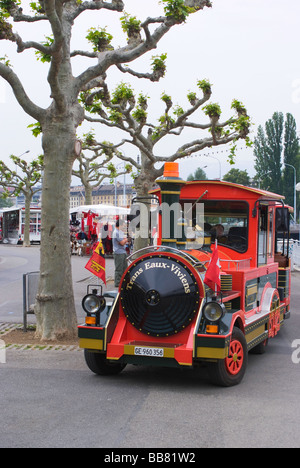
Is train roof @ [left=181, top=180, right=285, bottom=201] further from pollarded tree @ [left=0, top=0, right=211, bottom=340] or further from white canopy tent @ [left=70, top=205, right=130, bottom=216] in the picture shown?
white canopy tent @ [left=70, top=205, right=130, bottom=216]

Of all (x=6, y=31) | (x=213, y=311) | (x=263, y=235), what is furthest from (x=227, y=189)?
(x=6, y=31)

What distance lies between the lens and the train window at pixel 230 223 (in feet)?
27.7

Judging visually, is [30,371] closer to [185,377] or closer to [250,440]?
[185,377]

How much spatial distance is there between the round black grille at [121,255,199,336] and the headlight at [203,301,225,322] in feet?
0.76

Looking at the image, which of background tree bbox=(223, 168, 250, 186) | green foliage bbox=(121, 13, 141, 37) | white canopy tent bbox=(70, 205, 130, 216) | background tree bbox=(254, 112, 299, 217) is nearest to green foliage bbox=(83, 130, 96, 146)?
white canopy tent bbox=(70, 205, 130, 216)

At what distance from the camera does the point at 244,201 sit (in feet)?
27.8

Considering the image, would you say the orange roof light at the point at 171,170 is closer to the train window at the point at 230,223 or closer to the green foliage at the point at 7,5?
the train window at the point at 230,223

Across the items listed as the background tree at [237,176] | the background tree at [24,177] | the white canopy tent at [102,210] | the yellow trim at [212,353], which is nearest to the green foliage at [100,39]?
the yellow trim at [212,353]

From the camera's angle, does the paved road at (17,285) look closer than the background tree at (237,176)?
Yes

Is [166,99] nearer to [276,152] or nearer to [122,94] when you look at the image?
[122,94]

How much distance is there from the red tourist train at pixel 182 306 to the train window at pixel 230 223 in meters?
0.01

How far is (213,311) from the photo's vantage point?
6.57 meters

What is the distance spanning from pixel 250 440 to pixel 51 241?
5.54m
